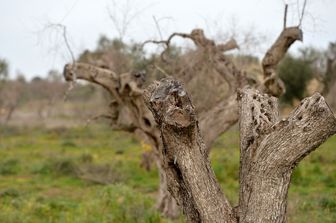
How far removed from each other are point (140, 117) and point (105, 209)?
2.52 m

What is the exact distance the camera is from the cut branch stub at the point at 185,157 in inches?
162

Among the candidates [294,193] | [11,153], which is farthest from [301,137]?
[11,153]

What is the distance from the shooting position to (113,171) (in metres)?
16.3

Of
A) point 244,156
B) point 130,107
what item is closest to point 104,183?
point 130,107

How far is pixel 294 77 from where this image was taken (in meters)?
30.8

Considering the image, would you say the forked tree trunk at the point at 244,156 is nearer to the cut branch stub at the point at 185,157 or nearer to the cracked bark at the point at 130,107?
the cut branch stub at the point at 185,157

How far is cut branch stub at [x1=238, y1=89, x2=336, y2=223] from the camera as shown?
4.14m

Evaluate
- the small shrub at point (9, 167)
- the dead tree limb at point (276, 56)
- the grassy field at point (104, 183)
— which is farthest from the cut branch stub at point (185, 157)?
the small shrub at point (9, 167)

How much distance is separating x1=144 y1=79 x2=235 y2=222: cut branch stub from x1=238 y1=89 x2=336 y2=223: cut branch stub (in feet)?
0.94

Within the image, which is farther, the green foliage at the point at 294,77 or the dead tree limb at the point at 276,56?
the green foliage at the point at 294,77

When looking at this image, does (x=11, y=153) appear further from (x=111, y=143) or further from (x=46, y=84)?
(x=46, y=84)

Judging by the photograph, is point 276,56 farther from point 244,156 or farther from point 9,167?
point 9,167

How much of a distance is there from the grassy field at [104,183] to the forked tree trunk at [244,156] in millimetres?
3469

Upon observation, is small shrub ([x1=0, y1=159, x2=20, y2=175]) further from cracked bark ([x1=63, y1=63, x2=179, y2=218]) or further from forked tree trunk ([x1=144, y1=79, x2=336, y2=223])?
forked tree trunk ([x1=144, y1=79, x2=336, y2=223])
